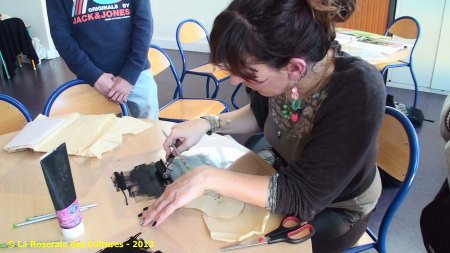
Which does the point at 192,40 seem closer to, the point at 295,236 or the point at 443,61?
the point at 443,61

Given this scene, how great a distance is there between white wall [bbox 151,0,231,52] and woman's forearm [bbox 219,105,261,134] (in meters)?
3.42

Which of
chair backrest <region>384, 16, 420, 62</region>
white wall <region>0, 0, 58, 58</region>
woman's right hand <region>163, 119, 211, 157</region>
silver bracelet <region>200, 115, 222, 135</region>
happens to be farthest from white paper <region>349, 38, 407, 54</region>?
white wall <region>0, 0, 58, 58</region>

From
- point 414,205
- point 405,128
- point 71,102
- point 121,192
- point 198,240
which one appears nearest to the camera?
point 198,240

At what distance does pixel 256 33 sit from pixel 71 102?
3.47ft

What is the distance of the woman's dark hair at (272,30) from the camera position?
788 mm

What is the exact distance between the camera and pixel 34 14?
471cm

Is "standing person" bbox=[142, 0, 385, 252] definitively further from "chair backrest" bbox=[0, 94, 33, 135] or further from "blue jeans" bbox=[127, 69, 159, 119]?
"blue jeans" bbox=[127, 69, 159, 119]

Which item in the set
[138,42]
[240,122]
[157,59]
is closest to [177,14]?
[157,59]

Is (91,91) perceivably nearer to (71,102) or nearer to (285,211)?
(71,102)

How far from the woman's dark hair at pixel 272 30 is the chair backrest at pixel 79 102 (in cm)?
93

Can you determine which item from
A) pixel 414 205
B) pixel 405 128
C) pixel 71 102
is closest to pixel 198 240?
pixel 405 128

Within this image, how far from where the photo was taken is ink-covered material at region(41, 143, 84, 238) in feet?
2.19

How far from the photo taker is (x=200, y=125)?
115cm

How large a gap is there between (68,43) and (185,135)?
0.96 metres
